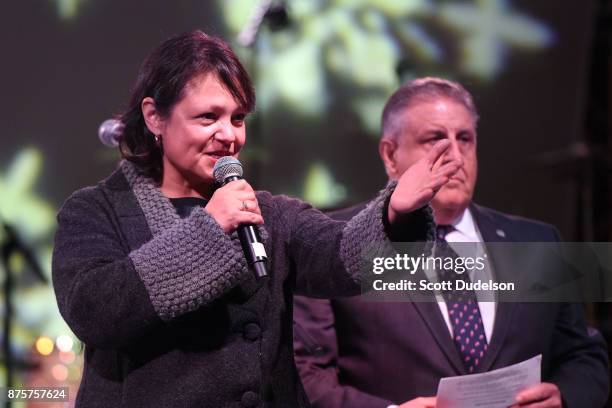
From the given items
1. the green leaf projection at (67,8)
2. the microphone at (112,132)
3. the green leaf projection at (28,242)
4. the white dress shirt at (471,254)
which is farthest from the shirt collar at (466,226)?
the green leaf projection at (67,8)

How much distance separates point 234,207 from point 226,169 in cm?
10

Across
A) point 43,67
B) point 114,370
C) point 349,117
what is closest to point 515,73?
point 349,117

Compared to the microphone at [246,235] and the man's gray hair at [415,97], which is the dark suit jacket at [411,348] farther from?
the microphone at [246,235]

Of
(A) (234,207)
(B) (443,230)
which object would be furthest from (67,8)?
(A) (234,207)

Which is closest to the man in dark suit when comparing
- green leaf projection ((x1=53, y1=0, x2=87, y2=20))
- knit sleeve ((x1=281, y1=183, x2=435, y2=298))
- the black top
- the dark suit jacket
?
the dark suit jacket

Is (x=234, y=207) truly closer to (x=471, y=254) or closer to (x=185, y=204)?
(x=185, y=204)

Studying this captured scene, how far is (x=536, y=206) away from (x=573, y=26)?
0.81 m

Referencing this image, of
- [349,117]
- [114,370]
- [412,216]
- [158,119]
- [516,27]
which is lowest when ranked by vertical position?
[114,370]

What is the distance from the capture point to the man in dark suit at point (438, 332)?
1962mm

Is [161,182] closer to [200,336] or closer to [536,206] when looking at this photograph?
[200,336]

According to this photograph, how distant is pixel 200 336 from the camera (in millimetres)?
1471

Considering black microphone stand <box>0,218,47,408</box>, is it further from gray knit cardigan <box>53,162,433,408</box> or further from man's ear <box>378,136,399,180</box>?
man's ear <box>378,136,399,180</box>

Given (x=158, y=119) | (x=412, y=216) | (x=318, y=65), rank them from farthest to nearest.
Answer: (x=318, y=65)
(x=158, y=119)
(x=412, y=216)

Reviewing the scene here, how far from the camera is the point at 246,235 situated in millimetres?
1371
